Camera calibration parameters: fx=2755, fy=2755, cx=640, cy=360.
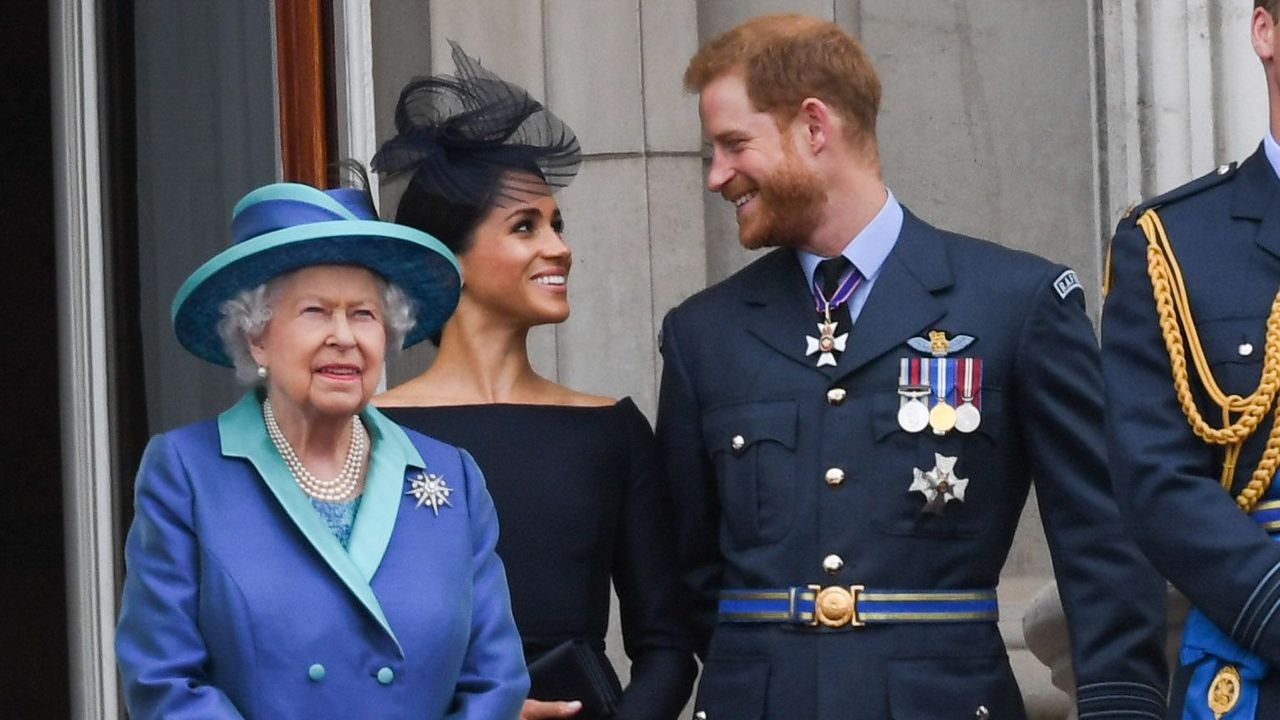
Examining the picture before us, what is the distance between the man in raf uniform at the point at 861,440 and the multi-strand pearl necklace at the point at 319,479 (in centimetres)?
75

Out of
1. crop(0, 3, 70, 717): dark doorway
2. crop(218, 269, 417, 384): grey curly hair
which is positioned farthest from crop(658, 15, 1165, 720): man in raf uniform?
crop(0, 3, 70, 717): dark doorway

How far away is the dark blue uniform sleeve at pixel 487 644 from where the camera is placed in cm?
408

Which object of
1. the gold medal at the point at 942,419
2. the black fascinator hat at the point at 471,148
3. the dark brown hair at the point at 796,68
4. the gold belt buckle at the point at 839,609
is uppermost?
the dark brown hair at the point at 796,68

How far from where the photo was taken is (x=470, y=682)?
410 centimetres

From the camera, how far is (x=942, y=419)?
177 inches

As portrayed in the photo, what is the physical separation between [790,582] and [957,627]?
28 centimetres

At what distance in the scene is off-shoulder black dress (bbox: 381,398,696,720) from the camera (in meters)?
4.73

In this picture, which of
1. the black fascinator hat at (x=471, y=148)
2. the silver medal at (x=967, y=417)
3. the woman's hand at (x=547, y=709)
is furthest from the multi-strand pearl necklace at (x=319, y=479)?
the silver medal at (x=967, y=417)

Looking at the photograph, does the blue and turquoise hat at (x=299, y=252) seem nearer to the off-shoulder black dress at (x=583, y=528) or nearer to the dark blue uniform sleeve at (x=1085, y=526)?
the off-shoulder black dress at (x=583, y=528)

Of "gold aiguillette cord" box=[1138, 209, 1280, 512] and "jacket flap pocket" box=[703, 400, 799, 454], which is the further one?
"jacket flap pocket" box=[703, 400, 799, 454]

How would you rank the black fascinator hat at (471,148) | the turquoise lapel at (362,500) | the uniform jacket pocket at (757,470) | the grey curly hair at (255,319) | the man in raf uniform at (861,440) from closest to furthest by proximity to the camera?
the turquoise lapel at (362,500), the grey curly hair at (255,319), the man in raf uniform at (861,440), the uniform jacket pocket at (757,470), the black fascinator hat at (471,148)

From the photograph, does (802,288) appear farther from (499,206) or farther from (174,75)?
(174,75)

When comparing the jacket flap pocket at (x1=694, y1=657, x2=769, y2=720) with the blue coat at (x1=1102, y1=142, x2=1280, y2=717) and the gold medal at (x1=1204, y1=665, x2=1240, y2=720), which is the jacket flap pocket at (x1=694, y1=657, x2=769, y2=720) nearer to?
the blue coat at (x1=1102, y1=142, x2=1280, y2=717)

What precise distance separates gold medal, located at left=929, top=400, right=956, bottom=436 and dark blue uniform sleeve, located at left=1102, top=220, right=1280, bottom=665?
49 centimetres
